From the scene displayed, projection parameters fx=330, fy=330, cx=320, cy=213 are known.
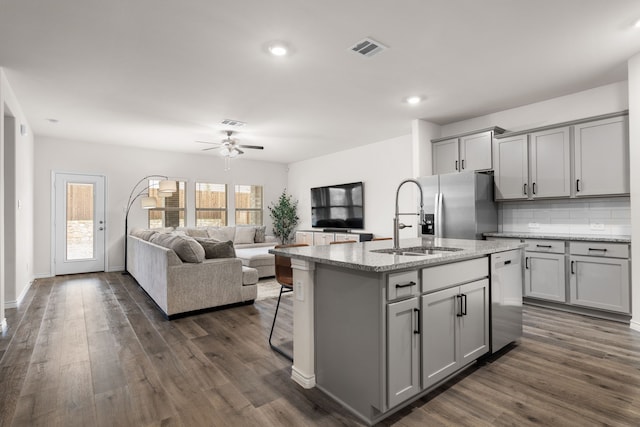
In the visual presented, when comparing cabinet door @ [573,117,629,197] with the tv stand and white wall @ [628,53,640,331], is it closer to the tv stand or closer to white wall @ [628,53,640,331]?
white wall @ [628,53,640,331]

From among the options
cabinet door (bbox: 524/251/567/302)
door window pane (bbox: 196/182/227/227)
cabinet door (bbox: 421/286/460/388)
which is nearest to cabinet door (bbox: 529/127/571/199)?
cabinet door (bbox: 524/251/567/302)

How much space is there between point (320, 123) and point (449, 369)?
163 inches

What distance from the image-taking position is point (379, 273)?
5.74 feet

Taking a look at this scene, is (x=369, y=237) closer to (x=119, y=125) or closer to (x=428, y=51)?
(x=428, y=51)

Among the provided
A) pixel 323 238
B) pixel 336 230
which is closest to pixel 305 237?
pixel 323 238

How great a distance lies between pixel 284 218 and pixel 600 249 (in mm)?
6604

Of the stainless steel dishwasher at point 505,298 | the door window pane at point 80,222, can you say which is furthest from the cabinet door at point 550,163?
the door window pane at point 80,222

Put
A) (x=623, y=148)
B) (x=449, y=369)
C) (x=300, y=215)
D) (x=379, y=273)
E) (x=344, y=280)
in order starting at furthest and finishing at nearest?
(x=300, y=215)
(x=623, y=148)
(x=449, y=369)
(x=344, y=280)
(x=379, y=273)

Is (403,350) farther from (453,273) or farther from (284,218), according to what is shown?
(284,218)

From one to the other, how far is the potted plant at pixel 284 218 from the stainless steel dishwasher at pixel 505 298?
6403 millimetres

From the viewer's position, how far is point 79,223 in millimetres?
6477

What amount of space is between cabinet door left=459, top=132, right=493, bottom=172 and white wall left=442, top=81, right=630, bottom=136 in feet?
1.32

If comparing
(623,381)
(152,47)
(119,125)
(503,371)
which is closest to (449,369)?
(503,371)

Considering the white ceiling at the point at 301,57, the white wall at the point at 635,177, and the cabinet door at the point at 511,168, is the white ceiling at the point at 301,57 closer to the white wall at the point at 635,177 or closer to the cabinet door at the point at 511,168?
the white wall at the point at 635,177
